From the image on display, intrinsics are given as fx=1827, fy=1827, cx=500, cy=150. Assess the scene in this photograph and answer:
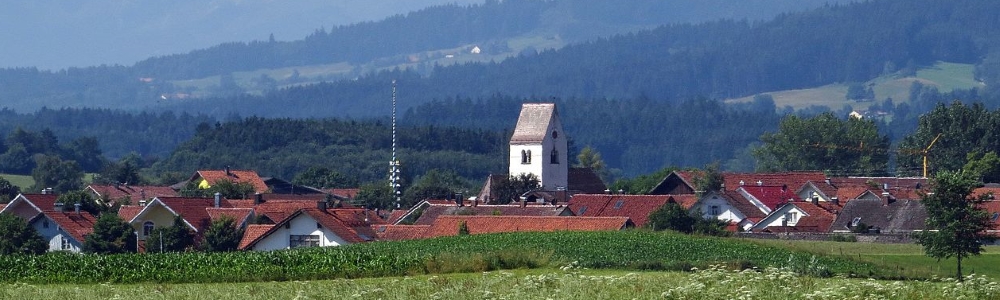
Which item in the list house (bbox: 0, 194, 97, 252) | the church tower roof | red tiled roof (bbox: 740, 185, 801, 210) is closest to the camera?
house (bbox: 0, 194, 97, 252)

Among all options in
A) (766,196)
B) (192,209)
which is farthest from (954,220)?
(766,196)

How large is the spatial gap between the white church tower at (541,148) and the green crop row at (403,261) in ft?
176

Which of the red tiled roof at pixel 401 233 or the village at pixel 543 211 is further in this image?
the red tiled roof at pixel 401 233

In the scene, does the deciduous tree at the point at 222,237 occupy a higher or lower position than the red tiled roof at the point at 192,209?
lower

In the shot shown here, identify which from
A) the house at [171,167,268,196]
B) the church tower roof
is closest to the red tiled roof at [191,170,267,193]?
the house at [171,167,268,196]

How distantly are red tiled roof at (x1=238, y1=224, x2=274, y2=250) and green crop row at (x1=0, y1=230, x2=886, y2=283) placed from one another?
415 inches

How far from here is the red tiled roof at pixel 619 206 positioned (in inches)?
2841

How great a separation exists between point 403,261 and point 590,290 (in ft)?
42.7

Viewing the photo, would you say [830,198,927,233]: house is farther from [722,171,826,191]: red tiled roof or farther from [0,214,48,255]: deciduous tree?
[0,214,48,255]: deciduous tree

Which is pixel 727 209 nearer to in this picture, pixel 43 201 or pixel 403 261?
pixel 43 201

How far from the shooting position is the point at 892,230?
71.2 metres

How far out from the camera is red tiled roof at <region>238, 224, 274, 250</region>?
57.7m

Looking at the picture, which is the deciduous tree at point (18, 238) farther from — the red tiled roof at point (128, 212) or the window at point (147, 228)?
the red tiled roof at point (128, 212)

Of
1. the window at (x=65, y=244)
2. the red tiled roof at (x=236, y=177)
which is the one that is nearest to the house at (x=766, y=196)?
the red tiled roof at (x=236, y=177)
